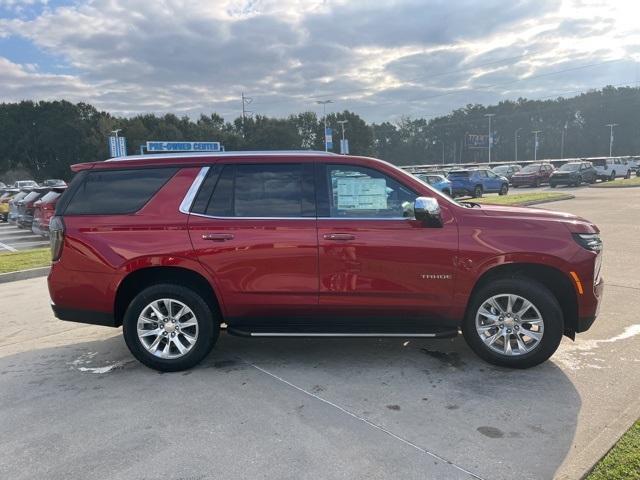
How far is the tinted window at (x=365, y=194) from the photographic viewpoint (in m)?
4.31

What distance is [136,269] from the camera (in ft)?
14.4

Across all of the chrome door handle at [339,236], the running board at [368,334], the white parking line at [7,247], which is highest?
the chrome door handle at [339,236]

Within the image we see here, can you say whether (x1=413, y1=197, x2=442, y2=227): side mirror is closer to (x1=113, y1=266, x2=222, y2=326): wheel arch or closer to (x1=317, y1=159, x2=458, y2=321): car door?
(x1=317, y1=159, x2=458, y2=321): car door

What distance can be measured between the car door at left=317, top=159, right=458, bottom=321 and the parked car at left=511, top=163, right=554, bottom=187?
33314 millimetres

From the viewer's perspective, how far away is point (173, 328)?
445cm

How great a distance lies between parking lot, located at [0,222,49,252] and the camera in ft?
46.3

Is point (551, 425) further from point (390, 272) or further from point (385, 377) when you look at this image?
point (390, 272)

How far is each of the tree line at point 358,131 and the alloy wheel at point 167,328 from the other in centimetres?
6767

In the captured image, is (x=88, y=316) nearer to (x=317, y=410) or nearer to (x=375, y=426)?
(x=317, y=410)

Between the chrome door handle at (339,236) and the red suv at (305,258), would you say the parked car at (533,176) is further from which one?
the chrome door handle at (339,236)

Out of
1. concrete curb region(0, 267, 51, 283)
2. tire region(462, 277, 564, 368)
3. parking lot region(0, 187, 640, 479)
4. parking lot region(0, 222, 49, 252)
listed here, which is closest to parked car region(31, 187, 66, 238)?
parking lot region(0, 222, 49, 252)

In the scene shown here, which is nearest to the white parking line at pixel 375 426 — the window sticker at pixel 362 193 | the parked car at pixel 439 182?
A: the window sticker at pixel 362 193

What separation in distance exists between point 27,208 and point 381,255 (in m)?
16.0

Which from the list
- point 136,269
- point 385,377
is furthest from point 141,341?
point 385,377
